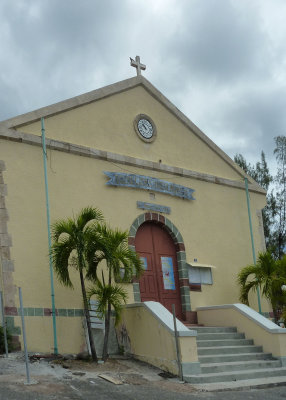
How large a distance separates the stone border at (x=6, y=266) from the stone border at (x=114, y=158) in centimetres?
103

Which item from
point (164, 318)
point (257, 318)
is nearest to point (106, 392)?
point (164, 318)

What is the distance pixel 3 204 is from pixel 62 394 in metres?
4.74

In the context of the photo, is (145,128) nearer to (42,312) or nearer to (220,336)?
(220,336)

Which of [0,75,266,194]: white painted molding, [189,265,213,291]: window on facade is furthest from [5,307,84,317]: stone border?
[0,75,266,194]: white painted molding

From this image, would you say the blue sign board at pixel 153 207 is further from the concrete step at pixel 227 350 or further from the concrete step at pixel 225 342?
the concrete step at pixel 227 350

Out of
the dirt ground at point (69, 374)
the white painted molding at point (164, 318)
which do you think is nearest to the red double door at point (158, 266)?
the white painted molding at point (164, 318)

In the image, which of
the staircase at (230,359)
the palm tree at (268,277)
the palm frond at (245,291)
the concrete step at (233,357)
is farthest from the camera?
the palm frond at (245,291)

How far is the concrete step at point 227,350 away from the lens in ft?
40.5

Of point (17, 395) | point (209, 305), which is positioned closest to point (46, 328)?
point (17, 395)

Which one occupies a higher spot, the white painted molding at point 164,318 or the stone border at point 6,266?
the stone border at point 6,266

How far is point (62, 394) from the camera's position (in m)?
8.83

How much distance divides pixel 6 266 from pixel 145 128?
626 centimetres

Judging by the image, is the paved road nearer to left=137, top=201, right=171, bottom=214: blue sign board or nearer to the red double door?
the red double door

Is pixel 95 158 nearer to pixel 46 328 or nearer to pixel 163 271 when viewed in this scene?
pixel 163 271
